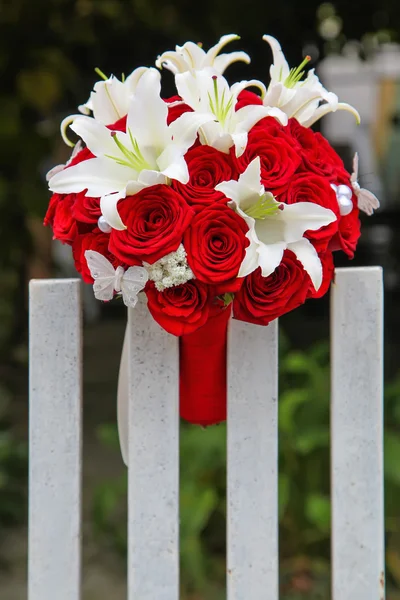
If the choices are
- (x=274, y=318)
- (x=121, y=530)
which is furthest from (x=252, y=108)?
(x=121, y=530)

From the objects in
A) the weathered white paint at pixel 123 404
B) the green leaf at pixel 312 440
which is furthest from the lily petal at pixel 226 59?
the green leaf at pixel 312 440

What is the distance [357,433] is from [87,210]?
496mm

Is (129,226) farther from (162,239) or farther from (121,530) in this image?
(121,530)

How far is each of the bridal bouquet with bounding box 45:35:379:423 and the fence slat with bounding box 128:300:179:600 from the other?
0.10 m

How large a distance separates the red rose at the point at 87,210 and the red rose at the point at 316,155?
0.27m

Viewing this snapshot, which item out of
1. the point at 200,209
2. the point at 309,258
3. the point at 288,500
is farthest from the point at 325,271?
the point at 288,500

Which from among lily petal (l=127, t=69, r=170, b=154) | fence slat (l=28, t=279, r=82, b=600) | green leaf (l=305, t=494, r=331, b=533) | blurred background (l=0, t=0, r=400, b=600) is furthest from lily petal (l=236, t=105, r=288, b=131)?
green leaf (l=305, t=494, r=331, b=533)

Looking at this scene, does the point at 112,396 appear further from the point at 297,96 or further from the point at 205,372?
the point at 297,96

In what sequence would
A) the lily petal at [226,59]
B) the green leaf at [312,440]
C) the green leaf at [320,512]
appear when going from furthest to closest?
the green leaf at [312,440], the green leaf at [320,512], the lily petal at [226,59]

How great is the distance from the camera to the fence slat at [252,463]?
3.27ft

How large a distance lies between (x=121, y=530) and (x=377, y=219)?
437cm

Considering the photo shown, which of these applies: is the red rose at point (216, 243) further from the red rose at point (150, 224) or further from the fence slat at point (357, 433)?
the fence slat at point (357, 433)

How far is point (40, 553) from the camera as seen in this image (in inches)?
40.8

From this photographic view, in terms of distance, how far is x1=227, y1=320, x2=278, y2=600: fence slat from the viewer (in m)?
1.00
